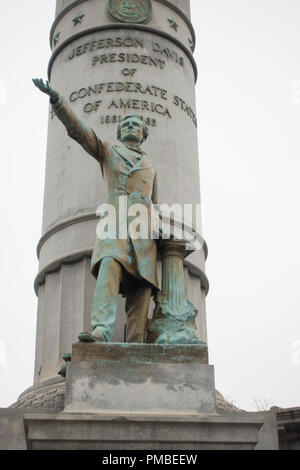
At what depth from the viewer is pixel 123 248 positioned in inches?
363

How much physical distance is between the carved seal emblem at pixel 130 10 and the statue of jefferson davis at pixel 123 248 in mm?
5446

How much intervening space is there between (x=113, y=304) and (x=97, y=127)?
567cm

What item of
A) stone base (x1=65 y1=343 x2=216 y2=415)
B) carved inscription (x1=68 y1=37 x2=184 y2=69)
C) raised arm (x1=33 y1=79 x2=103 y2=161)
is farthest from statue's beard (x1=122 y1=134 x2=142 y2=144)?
carved inscription (x1=68 y1=37 x2=184 y2=69)

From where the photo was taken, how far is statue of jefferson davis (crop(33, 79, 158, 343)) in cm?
887

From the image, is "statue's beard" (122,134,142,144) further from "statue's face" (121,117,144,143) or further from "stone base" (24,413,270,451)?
"stone base" (24,413,270,451)

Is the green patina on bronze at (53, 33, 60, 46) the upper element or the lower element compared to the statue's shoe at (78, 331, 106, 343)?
upper

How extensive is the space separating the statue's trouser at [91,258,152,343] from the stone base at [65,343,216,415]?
40 cm

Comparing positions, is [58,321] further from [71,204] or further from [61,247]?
[71,204]

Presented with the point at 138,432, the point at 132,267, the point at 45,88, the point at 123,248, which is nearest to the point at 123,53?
the point at 45,88

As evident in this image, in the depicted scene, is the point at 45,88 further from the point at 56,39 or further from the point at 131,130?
the point at 56,39

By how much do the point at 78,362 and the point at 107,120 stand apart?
6.64m

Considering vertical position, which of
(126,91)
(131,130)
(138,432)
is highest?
(126,91)

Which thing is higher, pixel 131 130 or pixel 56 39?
pixel 56 39

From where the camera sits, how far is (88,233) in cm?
1291
